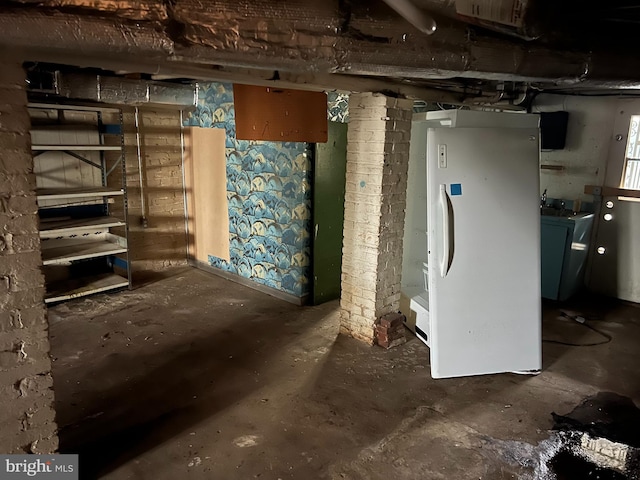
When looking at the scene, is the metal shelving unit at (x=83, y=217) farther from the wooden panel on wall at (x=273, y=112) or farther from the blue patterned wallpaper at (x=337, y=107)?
the blue patterned wallpaper at (x=337, y=107)

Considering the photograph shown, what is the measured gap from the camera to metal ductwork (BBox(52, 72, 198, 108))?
11.6 feet

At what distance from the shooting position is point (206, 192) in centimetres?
530

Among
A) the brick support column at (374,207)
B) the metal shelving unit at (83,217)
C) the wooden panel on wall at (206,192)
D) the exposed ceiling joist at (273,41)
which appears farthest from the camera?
the wooden panel on wall at (206,192)

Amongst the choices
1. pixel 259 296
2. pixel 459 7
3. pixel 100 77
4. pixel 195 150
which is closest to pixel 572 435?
pixel 459 7

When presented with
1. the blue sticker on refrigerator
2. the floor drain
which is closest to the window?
the floor drain

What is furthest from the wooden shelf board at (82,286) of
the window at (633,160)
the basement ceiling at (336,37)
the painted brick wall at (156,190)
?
the window at (633,160)

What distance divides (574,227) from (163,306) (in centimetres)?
396

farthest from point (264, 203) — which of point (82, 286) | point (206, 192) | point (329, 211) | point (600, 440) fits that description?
point (600, 440)

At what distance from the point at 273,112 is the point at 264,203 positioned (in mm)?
1257

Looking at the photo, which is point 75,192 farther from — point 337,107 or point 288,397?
point 288,397

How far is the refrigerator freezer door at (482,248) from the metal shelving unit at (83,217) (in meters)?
3.09

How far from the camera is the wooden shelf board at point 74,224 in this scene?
4.09 metres

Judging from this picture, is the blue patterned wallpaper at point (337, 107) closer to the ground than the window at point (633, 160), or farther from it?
farther from it

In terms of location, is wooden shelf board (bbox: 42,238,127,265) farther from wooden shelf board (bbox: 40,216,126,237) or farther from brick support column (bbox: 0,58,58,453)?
brick support column (bbox: 0,58,58,453)
